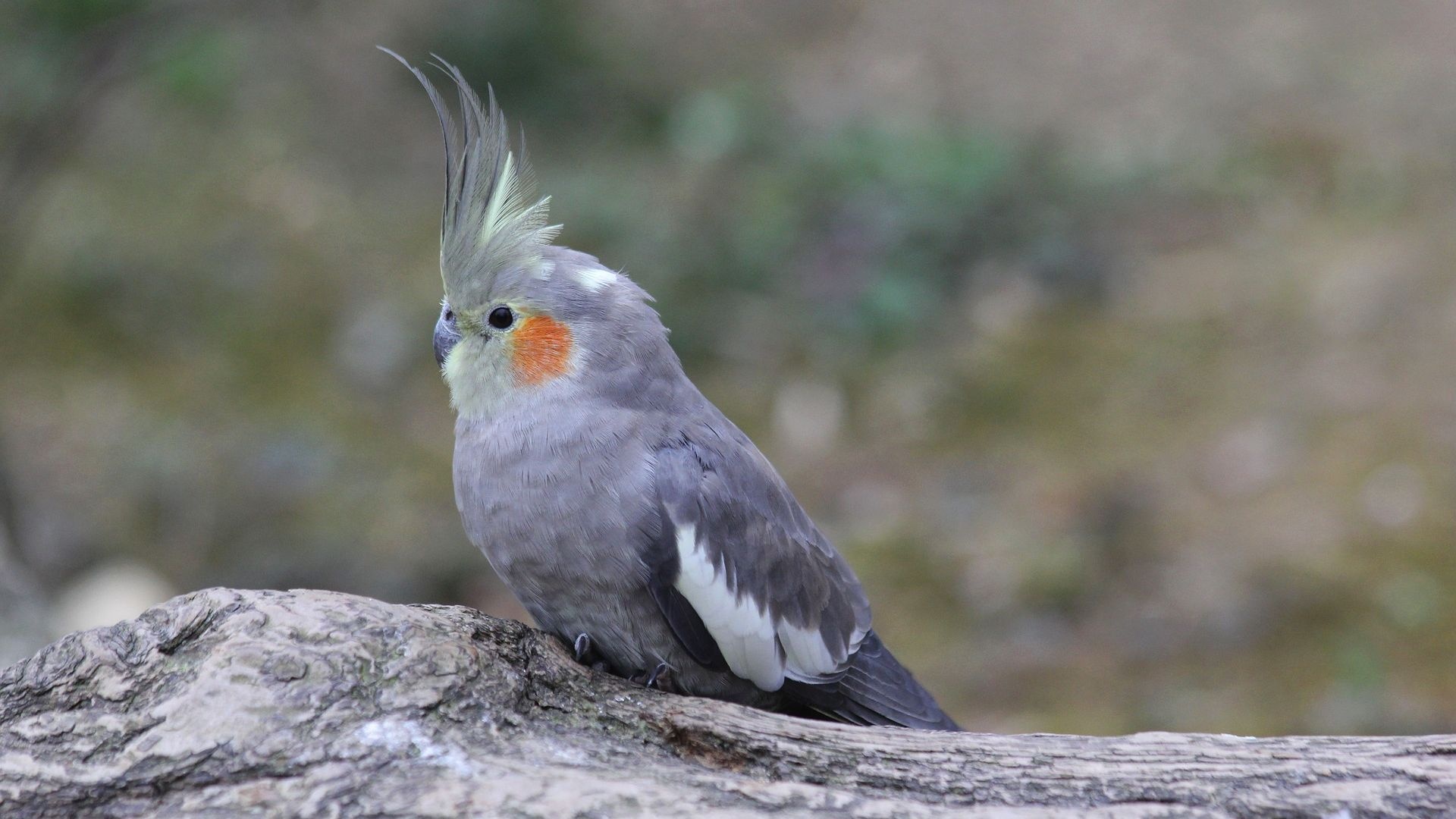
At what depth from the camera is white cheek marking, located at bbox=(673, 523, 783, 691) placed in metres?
3.67

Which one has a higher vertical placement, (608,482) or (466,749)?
(608,482)

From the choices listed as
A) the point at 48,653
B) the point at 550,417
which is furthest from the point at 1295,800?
the point at 48,653

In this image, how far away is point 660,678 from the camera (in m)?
3.74

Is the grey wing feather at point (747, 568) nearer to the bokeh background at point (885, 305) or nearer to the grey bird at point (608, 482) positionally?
the grey bird at point (608, 482)

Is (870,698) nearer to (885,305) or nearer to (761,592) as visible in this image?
(761,592)

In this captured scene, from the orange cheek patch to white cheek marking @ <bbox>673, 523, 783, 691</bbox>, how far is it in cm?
63

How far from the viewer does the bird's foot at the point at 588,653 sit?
373 centimetres

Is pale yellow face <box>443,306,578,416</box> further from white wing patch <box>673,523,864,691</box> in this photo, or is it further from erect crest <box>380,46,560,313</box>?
white wing patch <box>673,523,864,691</box>

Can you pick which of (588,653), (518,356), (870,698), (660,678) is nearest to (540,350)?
(518,356)

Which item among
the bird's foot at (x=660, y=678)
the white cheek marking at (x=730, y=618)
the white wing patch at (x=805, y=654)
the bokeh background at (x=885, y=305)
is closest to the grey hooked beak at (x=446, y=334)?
the white cheek marking at (x=730, y=618)

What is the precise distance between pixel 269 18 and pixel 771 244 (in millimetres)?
4979

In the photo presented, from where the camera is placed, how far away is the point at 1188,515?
7.30m

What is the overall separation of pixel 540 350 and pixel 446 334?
1.16 feet

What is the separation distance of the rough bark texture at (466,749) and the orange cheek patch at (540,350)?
824mm
